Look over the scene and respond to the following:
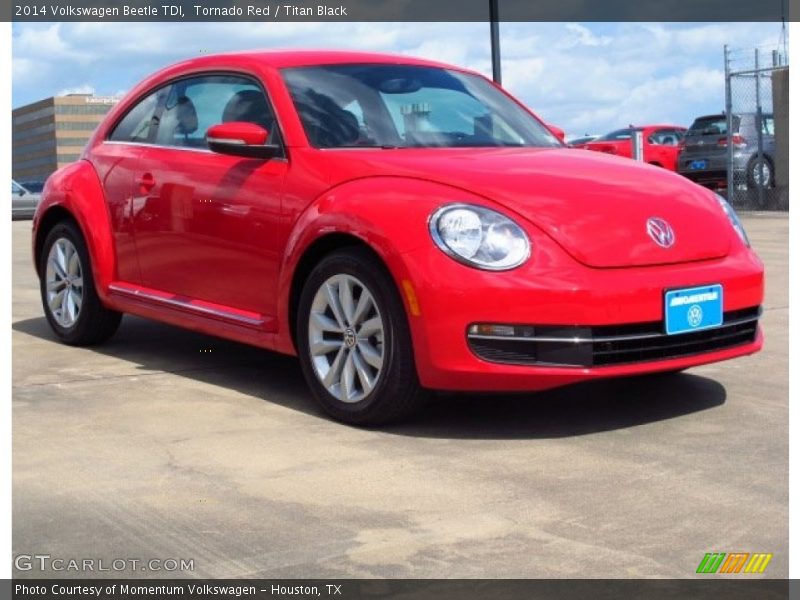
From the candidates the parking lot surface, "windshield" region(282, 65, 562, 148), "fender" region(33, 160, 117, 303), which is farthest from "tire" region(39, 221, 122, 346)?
"windshield" region(282, 65, 562, 148)

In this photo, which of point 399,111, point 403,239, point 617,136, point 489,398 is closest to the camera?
point 403,239

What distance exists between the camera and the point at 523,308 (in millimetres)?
4758

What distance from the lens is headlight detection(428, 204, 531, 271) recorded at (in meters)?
4.80

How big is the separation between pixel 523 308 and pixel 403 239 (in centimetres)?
53

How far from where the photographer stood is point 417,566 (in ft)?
11.2

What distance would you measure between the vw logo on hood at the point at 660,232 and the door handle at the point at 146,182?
103 inches

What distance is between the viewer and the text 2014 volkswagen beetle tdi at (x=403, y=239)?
4809mm

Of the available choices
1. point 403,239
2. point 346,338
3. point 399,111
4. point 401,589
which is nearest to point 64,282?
point 399,111

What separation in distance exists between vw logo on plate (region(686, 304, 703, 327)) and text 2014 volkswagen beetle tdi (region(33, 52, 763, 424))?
2 centimetres

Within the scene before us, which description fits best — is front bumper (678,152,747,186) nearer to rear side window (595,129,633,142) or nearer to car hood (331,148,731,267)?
rear side window (595,129,633,142)

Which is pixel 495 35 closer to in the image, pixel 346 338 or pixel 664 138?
pixel 664 138

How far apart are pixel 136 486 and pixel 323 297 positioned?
128 cm

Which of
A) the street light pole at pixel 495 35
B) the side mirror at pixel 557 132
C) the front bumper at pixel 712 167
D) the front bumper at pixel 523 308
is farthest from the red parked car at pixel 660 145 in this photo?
the front bumper at pixel 523 308

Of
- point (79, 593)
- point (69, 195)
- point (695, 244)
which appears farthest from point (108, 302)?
point (79, 593)
